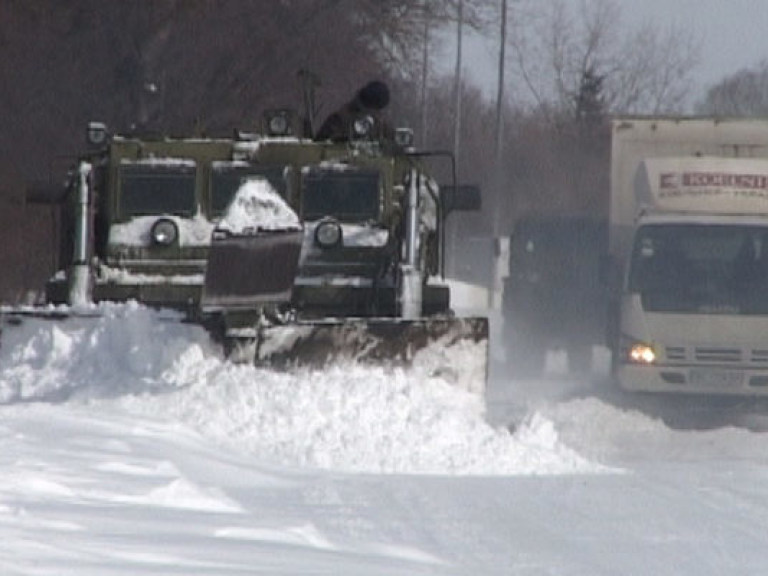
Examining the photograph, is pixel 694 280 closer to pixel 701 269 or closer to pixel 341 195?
pixel 701 269

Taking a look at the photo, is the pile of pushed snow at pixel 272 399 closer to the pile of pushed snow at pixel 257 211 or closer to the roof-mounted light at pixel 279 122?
the pile of pushed snow at pixel 257 211

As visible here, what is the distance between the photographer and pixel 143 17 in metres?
29.5

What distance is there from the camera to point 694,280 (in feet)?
63.7

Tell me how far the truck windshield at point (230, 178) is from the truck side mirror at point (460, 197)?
4.29 feet

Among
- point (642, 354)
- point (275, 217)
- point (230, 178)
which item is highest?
point (230, 178)

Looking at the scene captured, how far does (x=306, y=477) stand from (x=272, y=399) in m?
1.19

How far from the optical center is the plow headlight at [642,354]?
62.3ft

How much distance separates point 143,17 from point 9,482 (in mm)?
20168

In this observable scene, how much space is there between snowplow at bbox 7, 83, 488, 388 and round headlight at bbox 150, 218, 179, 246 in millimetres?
11

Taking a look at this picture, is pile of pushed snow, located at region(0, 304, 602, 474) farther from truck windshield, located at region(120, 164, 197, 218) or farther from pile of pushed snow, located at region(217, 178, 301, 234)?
truck windshield, located at region(120, 164, 197, 218)

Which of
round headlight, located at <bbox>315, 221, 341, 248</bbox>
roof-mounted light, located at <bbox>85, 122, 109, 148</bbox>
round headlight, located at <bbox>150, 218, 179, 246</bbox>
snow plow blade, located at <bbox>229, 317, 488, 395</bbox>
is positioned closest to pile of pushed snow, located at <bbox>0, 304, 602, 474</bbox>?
snow plow blade, located at <bbox>229, 317, 488, 395</bbox>

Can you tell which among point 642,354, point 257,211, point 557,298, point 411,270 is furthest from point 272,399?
point 557,298

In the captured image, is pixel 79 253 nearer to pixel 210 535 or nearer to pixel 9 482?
pixel 9 482

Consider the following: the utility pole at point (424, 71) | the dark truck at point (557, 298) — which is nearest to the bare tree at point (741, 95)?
the utility pole at point (424, 71)
